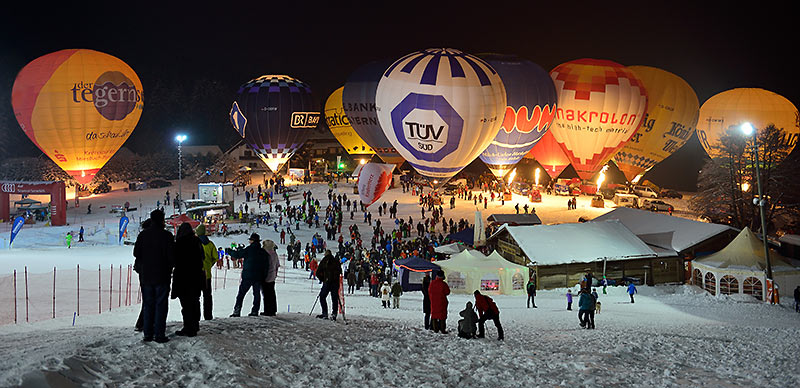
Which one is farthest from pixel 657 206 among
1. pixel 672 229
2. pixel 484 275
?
pixel 484 275

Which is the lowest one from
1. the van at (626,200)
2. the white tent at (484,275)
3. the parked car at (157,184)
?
the white tent at (484,275)

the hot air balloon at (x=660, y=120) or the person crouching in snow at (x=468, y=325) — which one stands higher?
the hot air balloon at (x=660, y=120)

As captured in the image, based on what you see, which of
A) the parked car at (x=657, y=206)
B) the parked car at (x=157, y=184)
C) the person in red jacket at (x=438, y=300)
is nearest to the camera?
the person in red jacket at (x=438, y=300)

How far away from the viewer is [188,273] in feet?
22.7

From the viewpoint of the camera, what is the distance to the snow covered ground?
5992mm

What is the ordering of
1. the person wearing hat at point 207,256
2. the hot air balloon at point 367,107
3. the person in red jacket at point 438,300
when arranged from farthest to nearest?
the hot air balloon at point 367,107, the person in red jacket at point 438,300, the person wearing hat at point 207,256

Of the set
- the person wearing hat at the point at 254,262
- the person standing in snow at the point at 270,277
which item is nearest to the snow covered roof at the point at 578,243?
the person standing in snow at the point at 270,277

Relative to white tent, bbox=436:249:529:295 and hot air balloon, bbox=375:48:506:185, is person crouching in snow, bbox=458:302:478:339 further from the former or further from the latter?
hot air balloon, bbox=375:48:506:185

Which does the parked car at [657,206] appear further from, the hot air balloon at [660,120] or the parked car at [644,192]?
the parked car at [644,192]

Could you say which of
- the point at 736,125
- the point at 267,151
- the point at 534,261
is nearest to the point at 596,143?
the point at 736,125

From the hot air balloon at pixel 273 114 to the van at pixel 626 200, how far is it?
20506mm

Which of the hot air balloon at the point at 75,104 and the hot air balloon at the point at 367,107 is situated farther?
the hot air balloon at the point at 367,107

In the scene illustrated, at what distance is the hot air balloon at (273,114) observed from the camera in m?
43.3

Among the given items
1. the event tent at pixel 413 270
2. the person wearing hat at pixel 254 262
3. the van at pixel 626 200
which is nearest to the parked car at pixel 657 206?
the van at pixel 626 200
